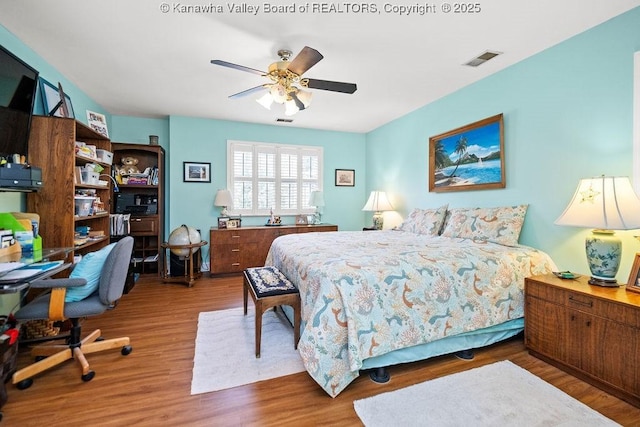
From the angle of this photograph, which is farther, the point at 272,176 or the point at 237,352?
the point at 272,176

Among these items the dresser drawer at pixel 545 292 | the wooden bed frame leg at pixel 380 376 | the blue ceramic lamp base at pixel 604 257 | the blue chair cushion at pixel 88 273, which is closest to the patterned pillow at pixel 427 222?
the dresser drawer at pixel 545 292

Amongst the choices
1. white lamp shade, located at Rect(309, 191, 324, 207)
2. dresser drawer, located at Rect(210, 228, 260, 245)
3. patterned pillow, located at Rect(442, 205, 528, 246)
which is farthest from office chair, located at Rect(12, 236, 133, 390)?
white lamp shade, located at Rect(309, 191, 324, 207)

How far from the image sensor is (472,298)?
86.0 inches

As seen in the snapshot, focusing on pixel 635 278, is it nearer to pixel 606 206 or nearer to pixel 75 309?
pixel 606 206

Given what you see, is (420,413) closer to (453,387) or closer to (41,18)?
(453,387)

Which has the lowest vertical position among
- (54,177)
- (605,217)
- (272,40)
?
(605,217)

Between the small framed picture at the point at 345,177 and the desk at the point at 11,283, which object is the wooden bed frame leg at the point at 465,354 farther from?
the small framed picture at the point at 345,177

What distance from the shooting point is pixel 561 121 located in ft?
8.51

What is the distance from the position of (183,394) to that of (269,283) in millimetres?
907

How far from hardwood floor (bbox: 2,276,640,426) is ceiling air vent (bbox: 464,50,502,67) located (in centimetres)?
257

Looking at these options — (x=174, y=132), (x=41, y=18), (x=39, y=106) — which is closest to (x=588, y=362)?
(x=41, y=18)

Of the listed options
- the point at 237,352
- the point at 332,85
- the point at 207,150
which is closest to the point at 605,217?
the point at 332,85

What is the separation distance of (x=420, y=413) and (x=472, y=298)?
932mm

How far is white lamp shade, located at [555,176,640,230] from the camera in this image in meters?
1.90
